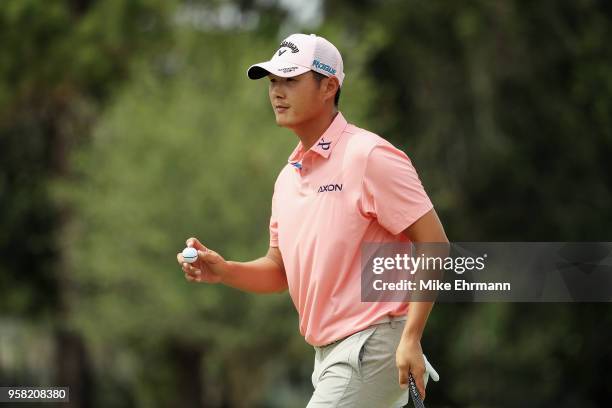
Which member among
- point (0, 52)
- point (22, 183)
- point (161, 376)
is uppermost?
point (0, 52)

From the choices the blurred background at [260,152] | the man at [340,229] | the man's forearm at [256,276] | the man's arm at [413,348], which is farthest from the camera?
the blurred background at [260,152]

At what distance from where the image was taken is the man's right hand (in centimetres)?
474

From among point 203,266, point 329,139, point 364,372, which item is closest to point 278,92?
point 329,139

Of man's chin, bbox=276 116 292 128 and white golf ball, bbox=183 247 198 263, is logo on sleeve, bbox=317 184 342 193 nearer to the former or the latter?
man's chin, bbox=276 116 292 128

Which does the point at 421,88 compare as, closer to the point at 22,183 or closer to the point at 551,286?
the point at 22,183

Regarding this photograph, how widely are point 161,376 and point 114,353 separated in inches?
140

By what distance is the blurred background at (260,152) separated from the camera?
2172cm

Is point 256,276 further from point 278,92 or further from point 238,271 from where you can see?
point 278,92

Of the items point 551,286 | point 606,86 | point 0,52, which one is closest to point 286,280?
point 551,286

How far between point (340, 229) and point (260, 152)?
56.4ft

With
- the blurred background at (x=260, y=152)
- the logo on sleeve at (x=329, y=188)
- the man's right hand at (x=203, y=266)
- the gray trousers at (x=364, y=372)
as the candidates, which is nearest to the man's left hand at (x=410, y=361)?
the gray trousers at (x=364, y=372)

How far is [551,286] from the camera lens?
→ 6.96 m

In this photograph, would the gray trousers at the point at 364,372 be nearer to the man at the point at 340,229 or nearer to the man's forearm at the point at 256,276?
the man at the point at 340,229

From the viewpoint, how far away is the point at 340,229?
4473mm
